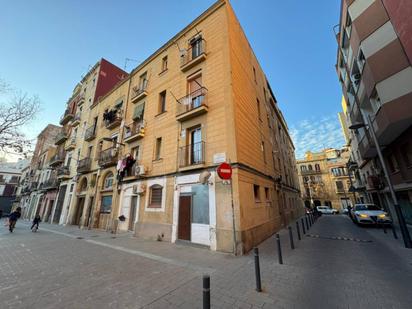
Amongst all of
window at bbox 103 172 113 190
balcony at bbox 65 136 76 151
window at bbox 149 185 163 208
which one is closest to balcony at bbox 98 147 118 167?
window at bbox 103 172 113 190

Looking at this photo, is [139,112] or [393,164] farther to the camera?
[139,112]

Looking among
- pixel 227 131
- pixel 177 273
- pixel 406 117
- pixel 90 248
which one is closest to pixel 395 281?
pixel 177 273

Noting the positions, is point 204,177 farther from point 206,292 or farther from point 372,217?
point 372,217

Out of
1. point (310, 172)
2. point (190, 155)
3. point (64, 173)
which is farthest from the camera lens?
point (310, 172)

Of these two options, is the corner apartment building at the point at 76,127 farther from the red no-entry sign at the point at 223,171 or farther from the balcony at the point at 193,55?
the red no-entry sign at the point at 223,171

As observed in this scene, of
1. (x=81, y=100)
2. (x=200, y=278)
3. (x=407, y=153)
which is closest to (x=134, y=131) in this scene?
(x=200, y=278)

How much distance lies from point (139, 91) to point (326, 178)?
45835 millimetres

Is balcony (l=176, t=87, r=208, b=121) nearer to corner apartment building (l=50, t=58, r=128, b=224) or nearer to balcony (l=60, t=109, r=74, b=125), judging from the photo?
corner apartment building (l=50, t=58, r=128, b=224)

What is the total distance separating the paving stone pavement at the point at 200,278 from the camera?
3.53m

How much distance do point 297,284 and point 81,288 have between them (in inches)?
207

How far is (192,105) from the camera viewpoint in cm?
1059

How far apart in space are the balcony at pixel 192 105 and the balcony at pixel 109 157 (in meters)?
7.43

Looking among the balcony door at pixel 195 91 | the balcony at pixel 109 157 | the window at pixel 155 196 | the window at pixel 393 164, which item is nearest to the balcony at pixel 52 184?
the balcony at pixel 109 157

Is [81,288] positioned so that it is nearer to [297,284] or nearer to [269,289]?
[269,289]
